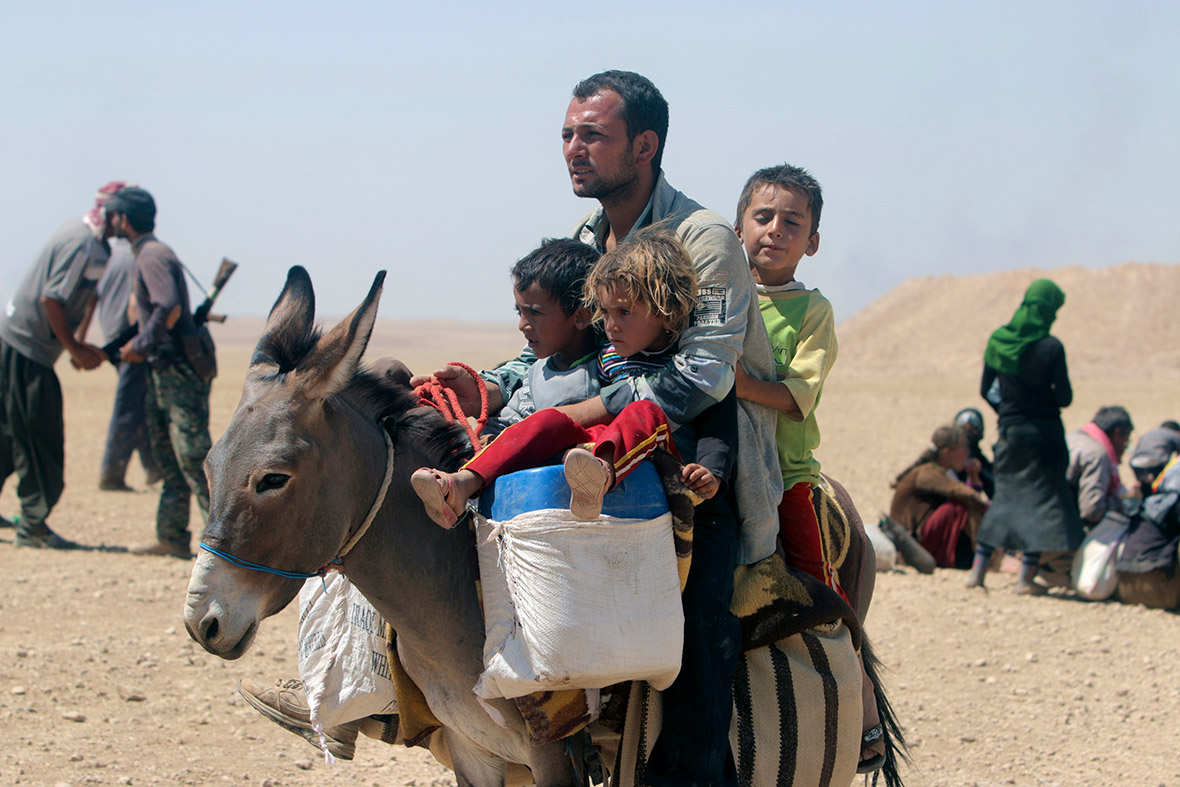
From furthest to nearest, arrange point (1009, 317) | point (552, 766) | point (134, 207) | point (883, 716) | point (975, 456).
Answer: point (1009, 317)
point (975, 456)
point (134, 207)
point (883, 716)
point (552, 766)

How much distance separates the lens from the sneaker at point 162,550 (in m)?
9.16

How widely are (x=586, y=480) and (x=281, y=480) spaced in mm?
777

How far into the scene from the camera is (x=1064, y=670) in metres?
7.21

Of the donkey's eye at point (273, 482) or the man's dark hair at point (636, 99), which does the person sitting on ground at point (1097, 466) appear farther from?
the donkey's eye at point (273, 482)

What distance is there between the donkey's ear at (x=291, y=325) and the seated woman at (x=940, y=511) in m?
8.00

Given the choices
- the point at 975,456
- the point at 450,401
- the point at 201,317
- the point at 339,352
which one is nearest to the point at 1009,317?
the point at 975,456

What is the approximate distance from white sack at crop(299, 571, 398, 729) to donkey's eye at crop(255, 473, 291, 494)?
2.71ft

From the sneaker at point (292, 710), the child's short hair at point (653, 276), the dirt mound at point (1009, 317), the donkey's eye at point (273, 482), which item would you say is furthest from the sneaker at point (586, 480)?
the dirt mound at point (1009, 317)

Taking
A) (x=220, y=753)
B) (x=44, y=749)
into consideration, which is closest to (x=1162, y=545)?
(x=220, y=753)

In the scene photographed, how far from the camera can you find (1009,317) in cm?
5312

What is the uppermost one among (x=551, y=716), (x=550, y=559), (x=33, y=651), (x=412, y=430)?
(x=412, y=430)

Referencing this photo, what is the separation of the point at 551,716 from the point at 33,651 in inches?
186

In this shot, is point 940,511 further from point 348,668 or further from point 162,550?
point 348,668

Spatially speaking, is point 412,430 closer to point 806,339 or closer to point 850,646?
point 806,339
